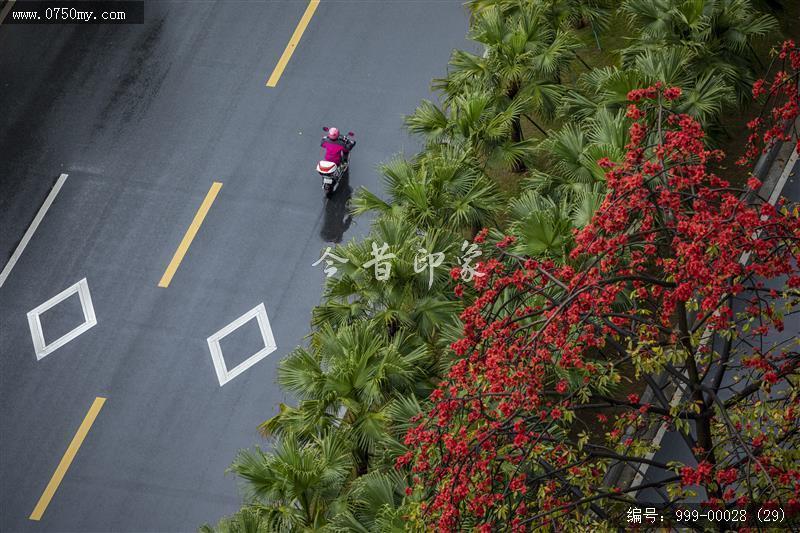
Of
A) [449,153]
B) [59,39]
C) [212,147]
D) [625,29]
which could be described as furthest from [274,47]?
[449,153]

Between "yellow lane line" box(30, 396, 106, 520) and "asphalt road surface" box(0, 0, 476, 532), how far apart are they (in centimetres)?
9

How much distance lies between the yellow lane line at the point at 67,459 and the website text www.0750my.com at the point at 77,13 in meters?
10.5

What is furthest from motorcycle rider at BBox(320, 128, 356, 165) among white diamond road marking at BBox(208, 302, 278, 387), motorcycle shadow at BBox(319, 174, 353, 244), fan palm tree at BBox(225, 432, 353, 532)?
fan palm tree at BBox(225, 432, 353, 532)

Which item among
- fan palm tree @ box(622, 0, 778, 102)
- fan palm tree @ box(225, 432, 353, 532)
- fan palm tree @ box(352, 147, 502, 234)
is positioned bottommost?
fan palm tree @ box(225, 432, 353, 532)

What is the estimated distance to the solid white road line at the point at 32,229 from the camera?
23.0 metres

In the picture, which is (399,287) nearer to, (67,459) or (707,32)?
(707,32)

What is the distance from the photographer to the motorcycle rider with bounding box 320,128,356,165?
22.9m

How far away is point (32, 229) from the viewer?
23.6 metres

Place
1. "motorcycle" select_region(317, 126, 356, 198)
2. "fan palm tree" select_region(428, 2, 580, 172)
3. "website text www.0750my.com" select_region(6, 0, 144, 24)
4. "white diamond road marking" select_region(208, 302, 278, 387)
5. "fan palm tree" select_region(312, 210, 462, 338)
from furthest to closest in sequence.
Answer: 1. "website text www.0750my.com" select_region(6, 0, 144, 24)
2. "motorcycle" select_region(317, 126, 356, 198)
3. "white diamond road marking" select_region(208, 302, 278, 387)
4. "fan palm tree" select_region(428, 2, 580, 172)
5. "fan palm tree" select_region(312, 210, 462, 338)

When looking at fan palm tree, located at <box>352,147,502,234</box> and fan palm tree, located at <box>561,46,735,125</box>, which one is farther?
fan palm tree, located at <box>561,46,735,125</box>

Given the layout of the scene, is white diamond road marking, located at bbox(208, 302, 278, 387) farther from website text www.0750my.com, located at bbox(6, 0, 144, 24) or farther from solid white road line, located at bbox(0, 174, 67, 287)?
website text www.0750my.com, located at bbox(6, 0, 144, 24)

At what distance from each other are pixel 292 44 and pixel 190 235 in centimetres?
563

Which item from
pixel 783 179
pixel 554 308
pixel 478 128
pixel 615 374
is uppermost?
pixel 783 179

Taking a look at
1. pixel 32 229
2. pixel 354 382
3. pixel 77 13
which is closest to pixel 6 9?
pixel 77 13
